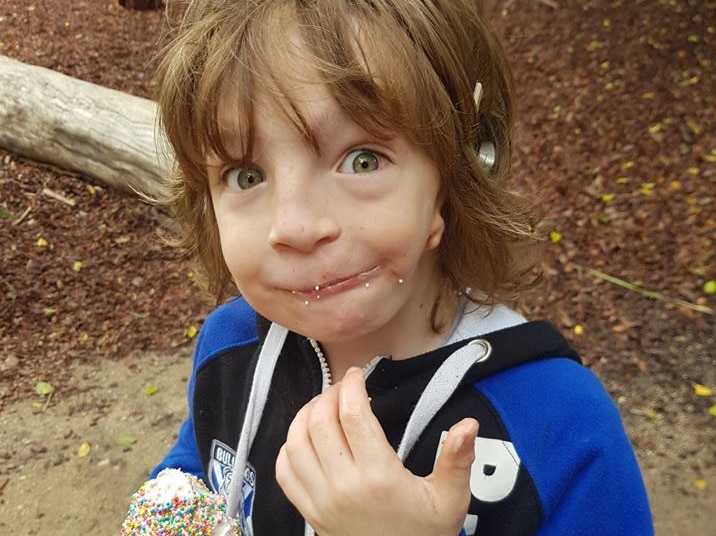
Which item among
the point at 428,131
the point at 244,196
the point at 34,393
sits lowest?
the point at 34,393

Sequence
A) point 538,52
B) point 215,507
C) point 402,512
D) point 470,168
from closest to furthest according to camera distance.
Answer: point 402,512 → point 470,168 → point 215,507 → point 538,52

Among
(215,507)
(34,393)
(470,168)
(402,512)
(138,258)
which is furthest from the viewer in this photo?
(138,258)

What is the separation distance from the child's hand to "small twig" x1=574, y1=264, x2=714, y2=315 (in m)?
3.21

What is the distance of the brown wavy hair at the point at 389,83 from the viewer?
1187mm

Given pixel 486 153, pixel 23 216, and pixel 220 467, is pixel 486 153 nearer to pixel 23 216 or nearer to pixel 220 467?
pixel 220 467

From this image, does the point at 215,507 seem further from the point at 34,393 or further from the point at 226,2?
the point at 34,393

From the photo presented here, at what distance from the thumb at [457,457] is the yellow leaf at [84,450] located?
304 cm

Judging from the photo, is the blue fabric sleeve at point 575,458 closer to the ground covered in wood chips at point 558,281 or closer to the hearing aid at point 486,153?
the hearing aid at point 486,153

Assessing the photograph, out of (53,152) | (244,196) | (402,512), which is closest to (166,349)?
(53,152)

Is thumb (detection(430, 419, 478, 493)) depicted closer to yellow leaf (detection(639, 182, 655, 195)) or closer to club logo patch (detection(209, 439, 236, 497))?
club logo patch (detection(209, 439, 236, 497))

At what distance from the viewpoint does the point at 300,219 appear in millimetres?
1144

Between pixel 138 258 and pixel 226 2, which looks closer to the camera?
pixel 226 2

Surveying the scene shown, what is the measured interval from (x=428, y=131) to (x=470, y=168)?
0.19 meters

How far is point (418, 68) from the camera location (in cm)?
125
